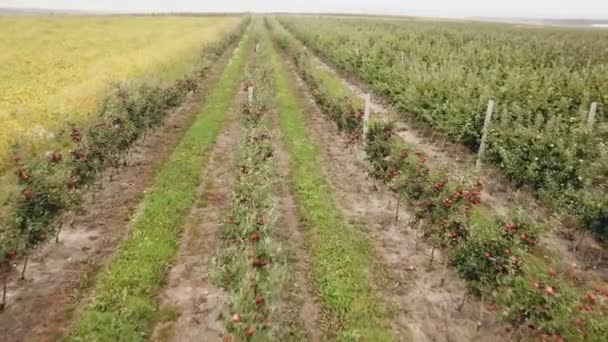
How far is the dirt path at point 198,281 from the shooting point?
7.51 m

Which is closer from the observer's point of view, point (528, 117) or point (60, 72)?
point (528, 117)

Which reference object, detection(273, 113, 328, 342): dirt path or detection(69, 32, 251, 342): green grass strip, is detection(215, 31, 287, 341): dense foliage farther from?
detection(69, 32, 251, 342): green grass strip

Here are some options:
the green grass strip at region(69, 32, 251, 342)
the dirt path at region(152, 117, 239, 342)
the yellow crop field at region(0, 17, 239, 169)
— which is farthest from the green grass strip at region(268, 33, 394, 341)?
the yellow crop field at region(0, 17, 239, 169)

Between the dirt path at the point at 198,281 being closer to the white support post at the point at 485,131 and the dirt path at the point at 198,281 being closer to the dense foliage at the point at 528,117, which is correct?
the dense foliage at the point at 528,117

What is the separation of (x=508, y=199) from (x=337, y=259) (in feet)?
20.0

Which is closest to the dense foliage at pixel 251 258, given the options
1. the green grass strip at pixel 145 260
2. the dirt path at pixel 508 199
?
the green grass strip at pixel 145 260

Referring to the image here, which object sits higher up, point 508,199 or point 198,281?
point 198,281

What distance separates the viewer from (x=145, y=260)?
9.30 metres

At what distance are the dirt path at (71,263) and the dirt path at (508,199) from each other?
7.09 m

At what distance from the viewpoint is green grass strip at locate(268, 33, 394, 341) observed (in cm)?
779

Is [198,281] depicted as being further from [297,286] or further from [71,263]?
[71,263]

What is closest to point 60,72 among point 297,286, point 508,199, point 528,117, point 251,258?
point 297,286

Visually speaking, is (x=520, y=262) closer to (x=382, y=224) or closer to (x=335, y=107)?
(x=382, y=224)

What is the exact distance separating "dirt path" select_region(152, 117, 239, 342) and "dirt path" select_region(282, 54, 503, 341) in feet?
9.56
